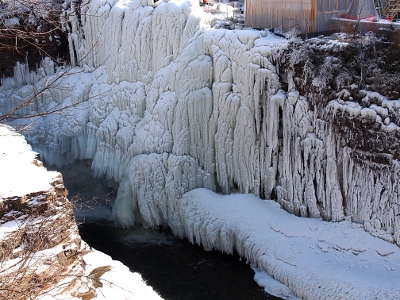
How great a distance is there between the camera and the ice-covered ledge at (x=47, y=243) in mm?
6430

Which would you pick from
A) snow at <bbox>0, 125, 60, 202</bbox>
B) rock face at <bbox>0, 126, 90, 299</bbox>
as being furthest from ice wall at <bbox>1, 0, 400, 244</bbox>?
rock face at <bbox>0, 126, 90, 299</bbox>

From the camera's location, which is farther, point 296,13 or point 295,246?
point 296,13

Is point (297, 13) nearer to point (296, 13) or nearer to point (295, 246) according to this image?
point (296, 13)

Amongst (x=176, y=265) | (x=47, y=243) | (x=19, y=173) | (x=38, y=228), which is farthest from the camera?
(x=176, y=265)

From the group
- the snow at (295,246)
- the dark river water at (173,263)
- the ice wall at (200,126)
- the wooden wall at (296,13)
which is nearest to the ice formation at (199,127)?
the ice wall at (200,126)

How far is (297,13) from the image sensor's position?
40.5ft

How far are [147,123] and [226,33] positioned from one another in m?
3.75

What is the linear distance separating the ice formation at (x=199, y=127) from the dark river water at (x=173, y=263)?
42 cm

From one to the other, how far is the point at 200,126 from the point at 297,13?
12.9 ft

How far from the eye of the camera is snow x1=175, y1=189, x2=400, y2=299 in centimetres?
916

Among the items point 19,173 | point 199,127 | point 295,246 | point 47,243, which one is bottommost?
point 295,246

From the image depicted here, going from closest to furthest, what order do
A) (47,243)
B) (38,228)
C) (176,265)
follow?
(38,228) → (47,243) → (176,265)

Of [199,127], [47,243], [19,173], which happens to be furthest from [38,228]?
[199,127]

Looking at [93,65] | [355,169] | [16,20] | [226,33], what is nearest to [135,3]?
[93,65]
